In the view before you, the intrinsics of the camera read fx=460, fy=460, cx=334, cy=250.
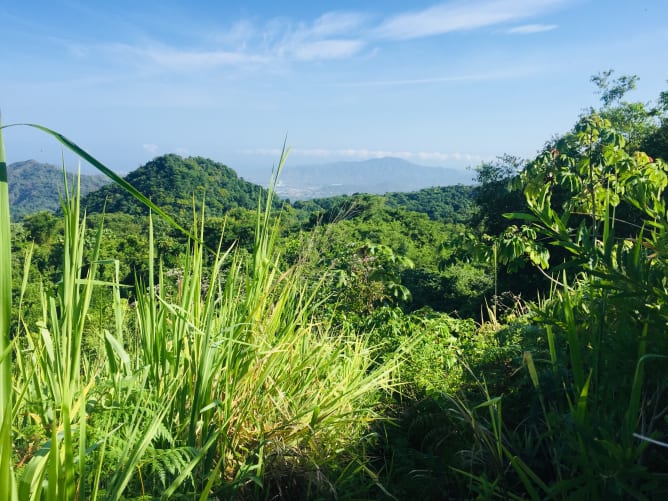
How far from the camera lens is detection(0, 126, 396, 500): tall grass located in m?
0.84

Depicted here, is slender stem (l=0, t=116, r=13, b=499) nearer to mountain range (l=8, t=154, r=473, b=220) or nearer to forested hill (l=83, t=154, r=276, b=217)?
mountain range (l=8, t=154, r=473, b=220)

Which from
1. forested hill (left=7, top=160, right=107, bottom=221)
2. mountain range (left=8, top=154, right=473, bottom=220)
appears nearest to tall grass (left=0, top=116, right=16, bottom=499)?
mountain range (left=8, top=154, right=473, bottom=220)

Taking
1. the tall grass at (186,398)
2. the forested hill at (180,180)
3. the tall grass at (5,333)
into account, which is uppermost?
the forested hill at (180,180)

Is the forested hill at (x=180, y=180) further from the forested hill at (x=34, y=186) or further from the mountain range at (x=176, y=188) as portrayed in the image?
the forested hill at (x=34, y=186)

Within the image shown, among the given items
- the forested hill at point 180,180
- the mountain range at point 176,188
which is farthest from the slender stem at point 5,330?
the forested hill at point 180,180

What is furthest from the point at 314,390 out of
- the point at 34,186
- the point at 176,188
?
the point at 34,186

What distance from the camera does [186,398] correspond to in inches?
47.8

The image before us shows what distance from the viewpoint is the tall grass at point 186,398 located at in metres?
0.84

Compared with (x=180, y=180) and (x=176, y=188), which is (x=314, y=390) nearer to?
(x=176, y=188)

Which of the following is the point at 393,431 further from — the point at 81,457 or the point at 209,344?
the point at 81,457

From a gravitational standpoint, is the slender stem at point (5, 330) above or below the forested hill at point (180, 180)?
below

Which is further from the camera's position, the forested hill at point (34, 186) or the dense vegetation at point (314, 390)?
the forested hill at point (34, 186)

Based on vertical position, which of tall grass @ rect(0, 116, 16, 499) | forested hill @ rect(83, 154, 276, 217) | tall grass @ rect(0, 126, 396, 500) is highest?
forested hill @ rect(83, 154, 276, 217)

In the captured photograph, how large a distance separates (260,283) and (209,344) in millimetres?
361
